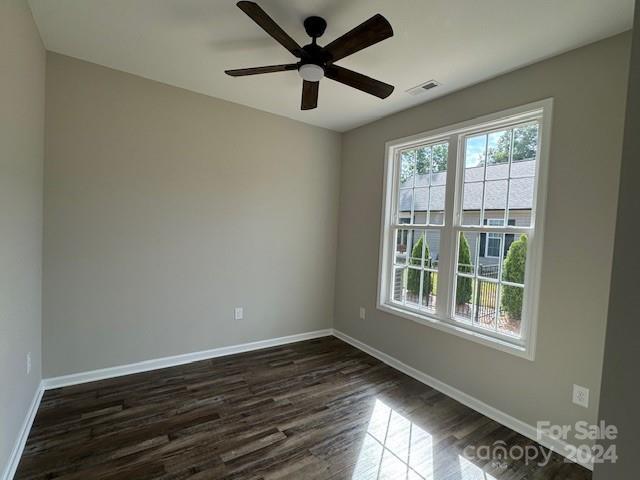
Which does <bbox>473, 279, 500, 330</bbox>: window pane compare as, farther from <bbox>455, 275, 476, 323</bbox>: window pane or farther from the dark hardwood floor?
the dark hardwood floor

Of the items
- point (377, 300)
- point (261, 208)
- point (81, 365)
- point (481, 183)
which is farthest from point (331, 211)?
point (81, 365)

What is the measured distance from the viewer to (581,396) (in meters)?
1.92

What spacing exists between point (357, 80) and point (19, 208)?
223cm

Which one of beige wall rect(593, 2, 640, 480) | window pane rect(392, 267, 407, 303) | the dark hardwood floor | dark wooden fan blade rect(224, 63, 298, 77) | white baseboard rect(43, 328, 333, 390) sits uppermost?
dark wooden fan blade rect(224, 63, 298, 77)

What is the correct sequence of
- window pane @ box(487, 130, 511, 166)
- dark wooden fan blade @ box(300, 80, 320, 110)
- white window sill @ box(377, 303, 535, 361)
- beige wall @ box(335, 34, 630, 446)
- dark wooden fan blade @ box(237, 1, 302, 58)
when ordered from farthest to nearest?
window pane @ box(487, 130, 511, 166) → white window sill @ box(377, 303, 535, 361) → dark wooden fan blade @ box(300, 80, 320, 110) → beige wall @ box(335, 34, 630, 446) → dark wooden fan blade @ box(237, 1, 302, 58)

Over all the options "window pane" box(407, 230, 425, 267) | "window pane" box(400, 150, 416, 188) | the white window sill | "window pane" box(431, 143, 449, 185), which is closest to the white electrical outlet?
the white window sill

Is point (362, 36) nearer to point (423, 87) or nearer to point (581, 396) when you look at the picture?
point (423, 87)

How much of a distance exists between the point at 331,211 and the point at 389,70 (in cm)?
190

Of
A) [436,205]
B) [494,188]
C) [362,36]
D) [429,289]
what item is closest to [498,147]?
[494,188]

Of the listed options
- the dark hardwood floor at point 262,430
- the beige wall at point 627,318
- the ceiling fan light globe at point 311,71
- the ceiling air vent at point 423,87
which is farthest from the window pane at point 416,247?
the beige wall at point 627,318

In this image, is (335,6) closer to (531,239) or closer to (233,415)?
(531,239)

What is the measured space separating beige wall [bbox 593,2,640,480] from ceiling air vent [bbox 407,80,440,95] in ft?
6.54

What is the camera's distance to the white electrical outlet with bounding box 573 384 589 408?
6.22ft

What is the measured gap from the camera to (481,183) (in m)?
2.55
